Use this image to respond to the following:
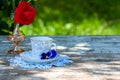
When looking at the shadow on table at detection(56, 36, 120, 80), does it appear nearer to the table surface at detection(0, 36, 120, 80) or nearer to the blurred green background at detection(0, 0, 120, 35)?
the table surface at detection(0, 36, 120, 80)

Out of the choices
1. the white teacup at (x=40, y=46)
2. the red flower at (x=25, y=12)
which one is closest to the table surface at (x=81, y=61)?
the white teacup at (x=40, y=46)

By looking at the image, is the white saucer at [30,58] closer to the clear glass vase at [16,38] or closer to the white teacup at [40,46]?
the white teacup at [40,46]

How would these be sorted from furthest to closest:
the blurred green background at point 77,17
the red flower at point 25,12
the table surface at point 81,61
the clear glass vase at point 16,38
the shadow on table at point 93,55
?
the blurred green background at point 77,17 → the clear glass vase at point 16,38 → the red flower at point 25,12 → the shadow on table at point 93,55 → the table surface at point 81,61

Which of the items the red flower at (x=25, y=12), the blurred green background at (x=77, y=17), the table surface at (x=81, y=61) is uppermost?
the blurred green background at (x=77, y=17)

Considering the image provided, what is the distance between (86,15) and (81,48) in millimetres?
3367

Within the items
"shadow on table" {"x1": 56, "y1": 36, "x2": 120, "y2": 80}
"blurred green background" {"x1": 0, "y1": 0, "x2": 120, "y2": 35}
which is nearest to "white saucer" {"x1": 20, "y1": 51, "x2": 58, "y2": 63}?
"shadow on table" {"x1": 56, "y1": 36, "x2": 120, "y2": 80}

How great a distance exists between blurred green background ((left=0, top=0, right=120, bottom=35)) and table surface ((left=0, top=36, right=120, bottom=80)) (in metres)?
1.74

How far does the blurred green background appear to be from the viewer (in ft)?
16.3

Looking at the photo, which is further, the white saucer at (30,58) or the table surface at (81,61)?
the white saucer at (30,58)

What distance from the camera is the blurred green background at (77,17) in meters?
4.97

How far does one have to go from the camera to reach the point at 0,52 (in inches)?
100

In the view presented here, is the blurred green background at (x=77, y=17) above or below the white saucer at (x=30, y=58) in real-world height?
above

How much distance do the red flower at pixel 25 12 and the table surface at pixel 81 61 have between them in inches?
10.7

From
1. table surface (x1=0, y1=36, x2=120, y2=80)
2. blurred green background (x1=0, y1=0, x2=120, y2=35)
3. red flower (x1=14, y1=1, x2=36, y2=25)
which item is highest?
blurred green background (x1=0, y1=0, x2=120, y2=35)
